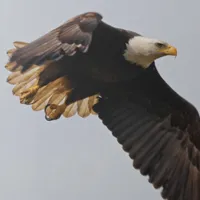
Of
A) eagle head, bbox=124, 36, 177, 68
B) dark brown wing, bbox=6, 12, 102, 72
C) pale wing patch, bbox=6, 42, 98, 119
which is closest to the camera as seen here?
dark brown wing, bbox=6, 12, 102, 72

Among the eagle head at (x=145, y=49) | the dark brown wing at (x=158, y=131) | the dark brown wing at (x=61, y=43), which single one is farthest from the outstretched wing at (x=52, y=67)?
the eagle head at (x=145, y=49)

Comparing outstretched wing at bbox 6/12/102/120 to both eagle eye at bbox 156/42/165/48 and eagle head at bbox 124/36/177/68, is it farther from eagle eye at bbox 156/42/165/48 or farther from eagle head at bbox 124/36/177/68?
eagle eye at bbox 156/42/165/48

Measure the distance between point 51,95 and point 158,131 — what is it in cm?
91

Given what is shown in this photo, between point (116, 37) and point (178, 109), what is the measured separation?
0.97m

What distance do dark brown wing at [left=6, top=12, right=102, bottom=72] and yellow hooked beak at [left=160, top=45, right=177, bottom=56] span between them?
722mm

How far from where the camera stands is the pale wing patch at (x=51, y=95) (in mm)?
6090

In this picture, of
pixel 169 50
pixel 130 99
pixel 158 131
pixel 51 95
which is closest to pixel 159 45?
pixel 169 50

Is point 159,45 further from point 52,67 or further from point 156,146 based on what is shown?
point 156,146

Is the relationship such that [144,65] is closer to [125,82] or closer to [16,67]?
[125,82]

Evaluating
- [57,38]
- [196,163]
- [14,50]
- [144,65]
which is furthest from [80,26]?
[196,163]

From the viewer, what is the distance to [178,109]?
6.41m

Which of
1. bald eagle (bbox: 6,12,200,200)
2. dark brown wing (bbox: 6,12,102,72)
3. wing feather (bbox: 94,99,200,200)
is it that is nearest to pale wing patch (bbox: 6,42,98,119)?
bald eagle (bbox: 6,12,200,200)

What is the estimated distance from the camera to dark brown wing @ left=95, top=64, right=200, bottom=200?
6262 millimetres

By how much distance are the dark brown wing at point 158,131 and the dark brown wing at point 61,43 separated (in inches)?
46.5
